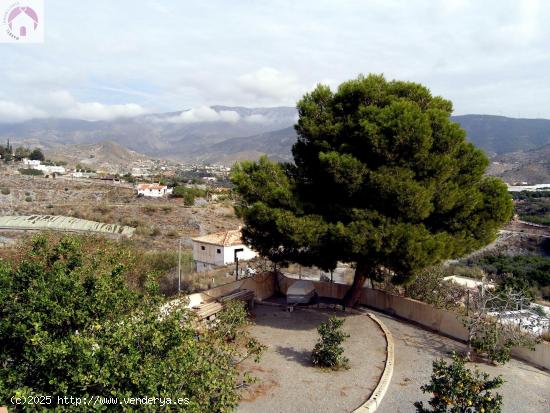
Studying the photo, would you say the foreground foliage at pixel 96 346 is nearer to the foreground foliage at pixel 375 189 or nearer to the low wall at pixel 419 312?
the foreground foliage at pixel 375 189

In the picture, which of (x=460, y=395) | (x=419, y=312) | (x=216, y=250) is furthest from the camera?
(x=216, y=250)

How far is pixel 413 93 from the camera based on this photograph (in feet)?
37.6

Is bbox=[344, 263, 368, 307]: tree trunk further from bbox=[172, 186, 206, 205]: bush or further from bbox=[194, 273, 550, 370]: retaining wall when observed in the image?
bbox=[172, 186, 206, 205]: bush

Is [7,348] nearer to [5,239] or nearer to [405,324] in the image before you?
[405,324]

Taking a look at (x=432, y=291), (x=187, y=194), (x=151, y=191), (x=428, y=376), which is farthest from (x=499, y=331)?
(x=151, y=191)

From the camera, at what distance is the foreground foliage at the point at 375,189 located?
9.66m

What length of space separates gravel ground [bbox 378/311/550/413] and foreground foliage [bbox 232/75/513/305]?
154 centimetres

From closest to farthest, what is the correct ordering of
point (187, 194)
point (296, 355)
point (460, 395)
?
point (460, 395) → point (296, 355) → point (187, 194)

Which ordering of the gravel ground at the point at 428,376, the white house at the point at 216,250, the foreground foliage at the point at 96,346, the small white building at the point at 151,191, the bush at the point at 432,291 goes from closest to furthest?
the foreground foliage at the point at 96,346 → the gravel ground at the point at 428,376 → the bush at the point at 432,291 → the white house at the point at 216,250 → the small white building at the point at 151,191

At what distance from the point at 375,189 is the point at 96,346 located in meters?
7.02

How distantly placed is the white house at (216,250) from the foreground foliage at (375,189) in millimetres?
12336

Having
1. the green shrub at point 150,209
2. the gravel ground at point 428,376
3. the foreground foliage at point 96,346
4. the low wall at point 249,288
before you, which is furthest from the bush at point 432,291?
the green shrub at point 150,209

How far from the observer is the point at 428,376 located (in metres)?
8.44

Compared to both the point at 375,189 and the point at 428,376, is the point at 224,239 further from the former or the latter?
the point at 428,376
